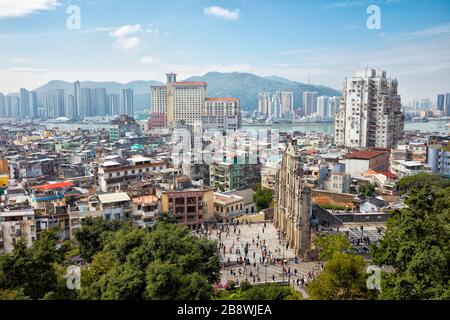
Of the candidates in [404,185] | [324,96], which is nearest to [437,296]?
[404,185]

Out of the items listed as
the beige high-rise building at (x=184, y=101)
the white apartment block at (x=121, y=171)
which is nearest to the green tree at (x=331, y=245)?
the white apartment block at (x=121, y=171)

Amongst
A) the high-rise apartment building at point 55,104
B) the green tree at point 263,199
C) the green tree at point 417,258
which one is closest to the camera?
the green tree at point 417,258

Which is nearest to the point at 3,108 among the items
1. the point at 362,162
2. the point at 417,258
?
the point at 362,162

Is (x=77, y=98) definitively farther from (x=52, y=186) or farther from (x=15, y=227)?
(x=15, y=227)

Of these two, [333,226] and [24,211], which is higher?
[24,211]

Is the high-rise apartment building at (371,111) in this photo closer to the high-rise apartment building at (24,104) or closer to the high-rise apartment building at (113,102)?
the high-rise apartment building at (24,104)
